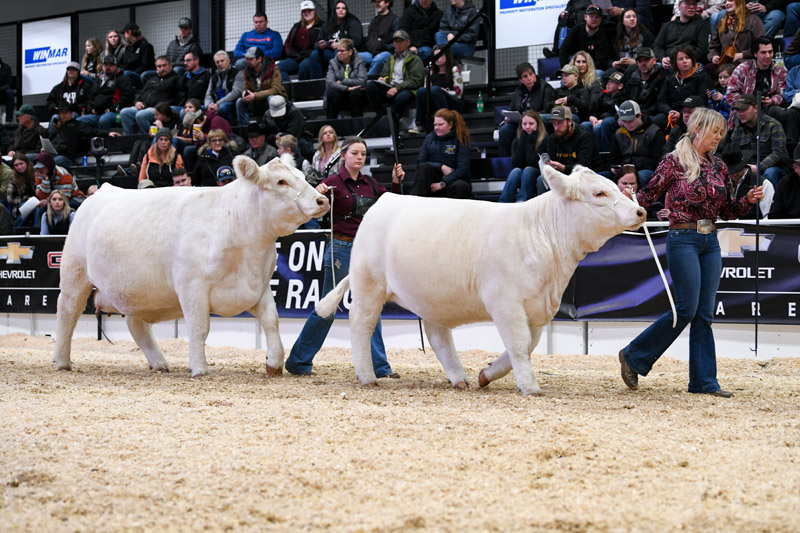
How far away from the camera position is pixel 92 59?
18.7 m

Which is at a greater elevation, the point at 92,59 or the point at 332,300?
the point at 92,59

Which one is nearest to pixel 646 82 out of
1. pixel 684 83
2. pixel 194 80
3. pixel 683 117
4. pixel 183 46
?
pixel 684 83

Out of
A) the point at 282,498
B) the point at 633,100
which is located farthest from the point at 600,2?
the point at 282,498

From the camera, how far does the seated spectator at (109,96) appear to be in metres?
17.7

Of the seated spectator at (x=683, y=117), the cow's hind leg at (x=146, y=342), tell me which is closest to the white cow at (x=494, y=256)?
the cow's hind leg at (x=146, y=342)

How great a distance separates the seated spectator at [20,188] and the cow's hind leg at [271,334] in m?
8.44

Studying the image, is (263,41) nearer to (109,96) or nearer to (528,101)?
(109,96)

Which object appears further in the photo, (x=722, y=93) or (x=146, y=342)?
(x=722, y=93)

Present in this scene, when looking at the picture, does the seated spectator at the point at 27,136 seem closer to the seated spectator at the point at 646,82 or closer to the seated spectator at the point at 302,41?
the seated spectator at the point at 302,41

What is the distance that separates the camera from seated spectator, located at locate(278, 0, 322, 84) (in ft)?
53.7

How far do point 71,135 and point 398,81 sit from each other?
657 centimetres

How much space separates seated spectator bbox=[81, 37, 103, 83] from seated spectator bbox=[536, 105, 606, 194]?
10.7 metres

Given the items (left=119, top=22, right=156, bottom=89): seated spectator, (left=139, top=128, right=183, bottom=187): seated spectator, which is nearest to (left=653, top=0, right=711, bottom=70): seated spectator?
(left=139, top=128, right=183, bottom=187): seated spectator

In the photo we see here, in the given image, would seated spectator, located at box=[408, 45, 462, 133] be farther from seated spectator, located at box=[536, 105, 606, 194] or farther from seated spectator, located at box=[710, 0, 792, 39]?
seated spectator, located at box=[710, 0, 792, 39]
